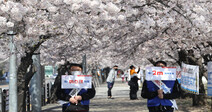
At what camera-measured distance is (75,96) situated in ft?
22.6

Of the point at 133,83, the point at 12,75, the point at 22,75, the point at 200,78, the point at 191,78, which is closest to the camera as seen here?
the point at 12,75

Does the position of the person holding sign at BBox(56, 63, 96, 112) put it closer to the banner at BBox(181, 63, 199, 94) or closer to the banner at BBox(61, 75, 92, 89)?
the banner at BBox(61, 75, 92, 89)

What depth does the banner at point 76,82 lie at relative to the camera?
275 inches

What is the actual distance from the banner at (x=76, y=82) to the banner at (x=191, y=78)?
204 inches

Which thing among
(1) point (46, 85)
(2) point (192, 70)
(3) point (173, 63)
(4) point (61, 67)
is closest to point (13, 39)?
(2) point (192, 70)

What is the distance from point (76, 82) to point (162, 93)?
1485 mm

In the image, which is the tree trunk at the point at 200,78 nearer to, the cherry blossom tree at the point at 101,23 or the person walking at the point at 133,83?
the cherry blossom tree at the point at 101,23

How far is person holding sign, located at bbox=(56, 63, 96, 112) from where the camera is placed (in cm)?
692

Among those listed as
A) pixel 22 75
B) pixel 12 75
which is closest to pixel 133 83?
pixel 22 75

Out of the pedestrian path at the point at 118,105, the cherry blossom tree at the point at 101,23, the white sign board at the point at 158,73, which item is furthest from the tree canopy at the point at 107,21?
the pedestrian path at the point at 118,105

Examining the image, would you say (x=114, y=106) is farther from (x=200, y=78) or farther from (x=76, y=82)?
(x=76, y=82)

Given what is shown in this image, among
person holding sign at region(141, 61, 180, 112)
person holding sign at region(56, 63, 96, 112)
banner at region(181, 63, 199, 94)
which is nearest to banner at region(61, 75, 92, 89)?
person holding sign at region(56, 63, 96, 112)

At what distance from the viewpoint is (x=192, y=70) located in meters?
11.7

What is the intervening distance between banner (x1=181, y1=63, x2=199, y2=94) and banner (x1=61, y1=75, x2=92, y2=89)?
5191 mm
